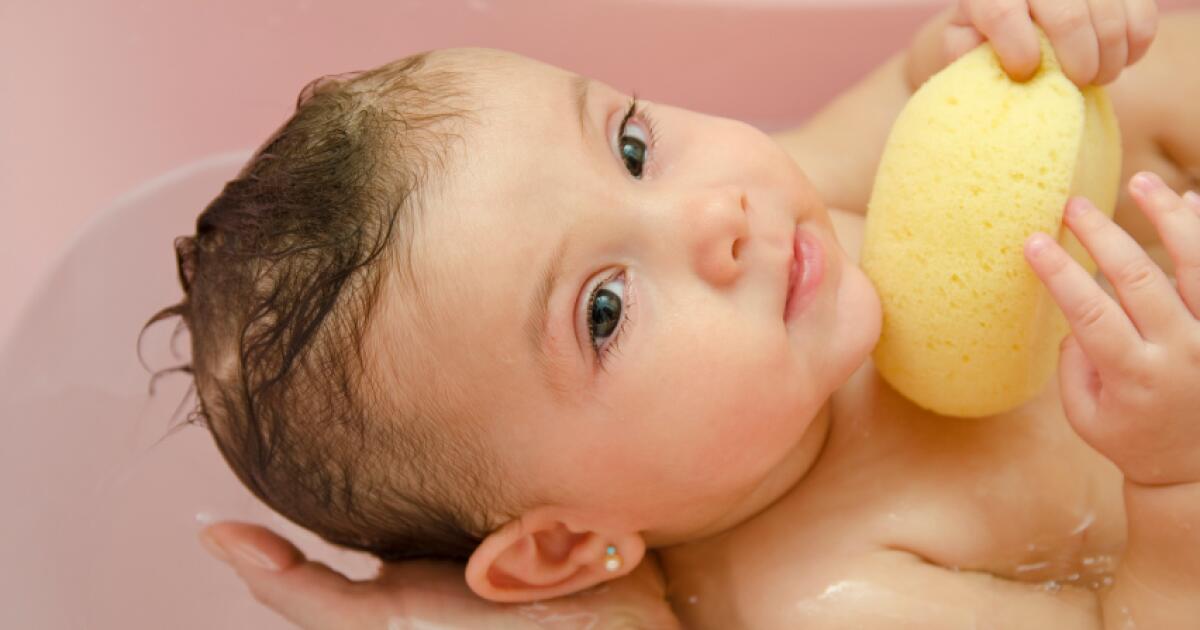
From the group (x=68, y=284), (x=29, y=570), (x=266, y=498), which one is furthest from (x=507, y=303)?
(x=68, y=284)

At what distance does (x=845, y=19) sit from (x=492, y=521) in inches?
34.4

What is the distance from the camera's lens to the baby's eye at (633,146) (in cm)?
97

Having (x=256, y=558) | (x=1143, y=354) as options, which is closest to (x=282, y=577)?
Answer: (x=256, y=558)

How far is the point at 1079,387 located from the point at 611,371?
0.36 metres

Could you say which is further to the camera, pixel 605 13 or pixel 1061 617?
pixel 605 13

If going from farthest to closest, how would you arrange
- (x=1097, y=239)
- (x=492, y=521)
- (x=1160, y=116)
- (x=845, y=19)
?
(x=845, y=19), (x=1160, y=116), (x=492, y=521), (x=1097, y=239)

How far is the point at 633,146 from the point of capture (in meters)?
0.99

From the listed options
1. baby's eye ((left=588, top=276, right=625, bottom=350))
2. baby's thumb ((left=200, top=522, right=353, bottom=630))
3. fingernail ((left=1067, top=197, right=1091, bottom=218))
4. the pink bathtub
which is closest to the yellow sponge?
fingernail ((left=1067, top=197, right=1091, bottom=218))

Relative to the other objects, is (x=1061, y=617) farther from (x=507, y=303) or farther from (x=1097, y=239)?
(x=507, y=303)

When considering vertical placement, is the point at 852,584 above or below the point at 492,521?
below

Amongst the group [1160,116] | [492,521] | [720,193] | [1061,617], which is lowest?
[1061,617]

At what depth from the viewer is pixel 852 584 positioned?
105 cm

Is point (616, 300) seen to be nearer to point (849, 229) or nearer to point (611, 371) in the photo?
point (611, 371)

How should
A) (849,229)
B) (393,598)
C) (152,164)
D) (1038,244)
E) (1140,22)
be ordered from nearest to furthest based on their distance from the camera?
1. (1038,244)
2. (1140,22)
3. (393,598)
4. (849,229)
5. (152,164)
